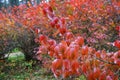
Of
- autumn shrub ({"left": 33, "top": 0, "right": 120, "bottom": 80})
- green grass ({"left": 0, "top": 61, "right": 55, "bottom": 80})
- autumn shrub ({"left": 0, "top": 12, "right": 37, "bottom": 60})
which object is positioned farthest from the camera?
autumn shrub ({"left": 0, "top": 12, "right": 37, "bottom": 60})

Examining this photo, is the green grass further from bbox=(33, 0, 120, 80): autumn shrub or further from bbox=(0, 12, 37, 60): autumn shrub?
bbox=(33, 0, 120, 80): autumn shrub

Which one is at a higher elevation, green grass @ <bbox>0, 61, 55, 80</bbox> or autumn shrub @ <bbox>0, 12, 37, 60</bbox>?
autumn shrub @ <bbox>0, 12, 37, 60</bbox>

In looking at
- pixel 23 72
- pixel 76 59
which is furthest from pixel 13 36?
pixel 76 59

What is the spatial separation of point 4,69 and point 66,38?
6765 millimetres

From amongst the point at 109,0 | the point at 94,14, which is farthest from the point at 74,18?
the point at 109,0

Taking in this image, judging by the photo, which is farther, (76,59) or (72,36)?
(72,36)

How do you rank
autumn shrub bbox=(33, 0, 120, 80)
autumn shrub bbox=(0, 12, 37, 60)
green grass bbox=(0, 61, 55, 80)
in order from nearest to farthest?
1. autumn shrub bbox=(33, 0, 120, 80)
2. green grass bbox=(0, 61, 55, 80)
3. autumn shrub bbox=(0, 12, 37, 60)

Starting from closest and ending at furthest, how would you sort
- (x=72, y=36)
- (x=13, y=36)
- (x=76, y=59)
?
(x=76, y=59), (x=72, y=36), (x=13, y=36)

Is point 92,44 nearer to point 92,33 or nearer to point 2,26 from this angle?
point 92,33

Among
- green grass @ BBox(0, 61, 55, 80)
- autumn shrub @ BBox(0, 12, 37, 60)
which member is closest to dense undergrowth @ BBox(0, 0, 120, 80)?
autumn shrub @ BBox(0, 12, 37, 60)

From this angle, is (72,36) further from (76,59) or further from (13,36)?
(13,36)

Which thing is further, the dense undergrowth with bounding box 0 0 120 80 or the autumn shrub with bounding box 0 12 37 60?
the autumn shrub with bounding box 0 12 37 60

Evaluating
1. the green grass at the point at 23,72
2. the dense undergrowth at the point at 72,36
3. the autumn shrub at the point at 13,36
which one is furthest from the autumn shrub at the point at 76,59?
the autumn shrub at the point at 13,36

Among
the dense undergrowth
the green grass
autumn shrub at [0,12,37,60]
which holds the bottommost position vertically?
the green grass
